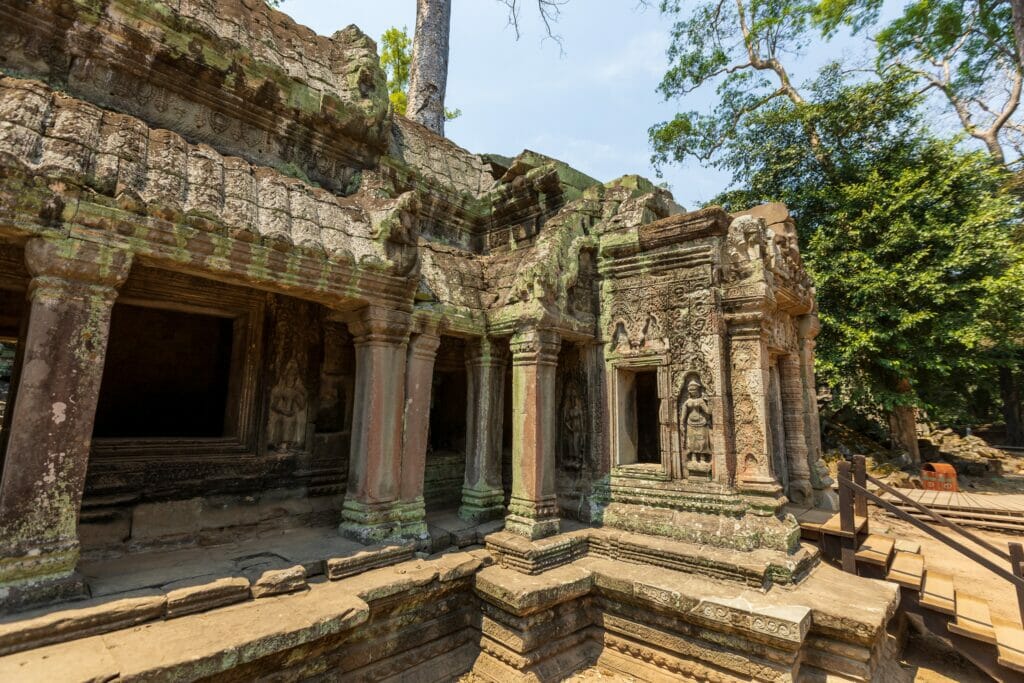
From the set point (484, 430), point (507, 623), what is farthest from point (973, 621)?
point (484, 430)

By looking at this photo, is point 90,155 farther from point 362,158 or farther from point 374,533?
point 374,533

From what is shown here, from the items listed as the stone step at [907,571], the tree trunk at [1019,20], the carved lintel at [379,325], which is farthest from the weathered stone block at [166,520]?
the tree trunk at [1019,20]

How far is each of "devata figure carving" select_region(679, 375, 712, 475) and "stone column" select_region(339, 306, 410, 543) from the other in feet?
9.92

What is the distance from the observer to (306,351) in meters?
5.89

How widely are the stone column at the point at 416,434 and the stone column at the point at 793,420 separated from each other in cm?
533

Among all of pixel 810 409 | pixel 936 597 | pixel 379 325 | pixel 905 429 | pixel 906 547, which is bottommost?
pixel 936 597

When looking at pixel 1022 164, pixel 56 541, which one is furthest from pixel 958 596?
pixel 1022 164

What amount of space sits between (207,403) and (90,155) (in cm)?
588

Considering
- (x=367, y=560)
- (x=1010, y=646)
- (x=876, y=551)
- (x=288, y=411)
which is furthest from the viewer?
(x=288, y=411)

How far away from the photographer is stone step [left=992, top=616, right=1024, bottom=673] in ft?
13.1

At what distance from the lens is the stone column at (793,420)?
7082 mm

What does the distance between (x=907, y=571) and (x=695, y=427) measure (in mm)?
2592

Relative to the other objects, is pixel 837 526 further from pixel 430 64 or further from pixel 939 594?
pixel 430 64

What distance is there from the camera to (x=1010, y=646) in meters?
4.11
